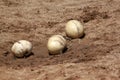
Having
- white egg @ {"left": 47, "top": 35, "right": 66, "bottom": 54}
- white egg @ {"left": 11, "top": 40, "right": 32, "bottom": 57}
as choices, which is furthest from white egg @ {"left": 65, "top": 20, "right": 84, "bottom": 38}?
white egg @ {"left": 11, "top": 40, "right": 32, "bottom": 57}

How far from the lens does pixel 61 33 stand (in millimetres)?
10648

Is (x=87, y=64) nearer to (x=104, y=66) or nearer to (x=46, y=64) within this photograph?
(x=104, y=66)

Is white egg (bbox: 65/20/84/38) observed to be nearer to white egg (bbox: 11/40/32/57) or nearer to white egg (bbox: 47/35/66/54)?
white egg (bbox: 47/35/66/54)

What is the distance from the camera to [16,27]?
11469 mm

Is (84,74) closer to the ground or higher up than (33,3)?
closer to the ground

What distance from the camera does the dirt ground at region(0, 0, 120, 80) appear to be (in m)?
7.68

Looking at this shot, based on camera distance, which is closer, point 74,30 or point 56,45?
point 56,45

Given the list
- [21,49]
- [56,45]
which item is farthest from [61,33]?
[21,49]

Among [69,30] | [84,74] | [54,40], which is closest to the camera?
[84,74]

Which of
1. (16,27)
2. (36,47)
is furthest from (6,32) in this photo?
(36,47)

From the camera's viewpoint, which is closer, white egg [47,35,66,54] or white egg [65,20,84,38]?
white egg [47,35,66,54]

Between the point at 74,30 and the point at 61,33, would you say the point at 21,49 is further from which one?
the point at 61,33

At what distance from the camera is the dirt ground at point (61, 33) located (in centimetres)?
768

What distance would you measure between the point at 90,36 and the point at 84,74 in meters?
2.63
